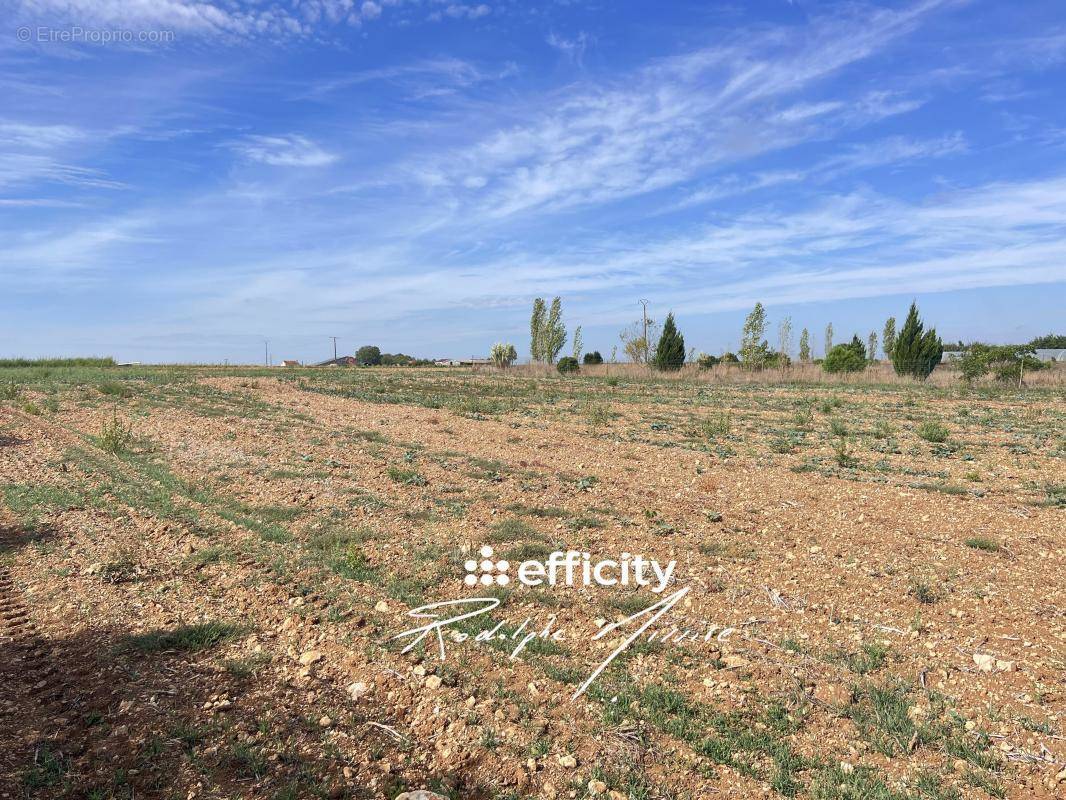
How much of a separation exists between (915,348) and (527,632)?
37.5 m

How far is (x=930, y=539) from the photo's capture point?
6043mm

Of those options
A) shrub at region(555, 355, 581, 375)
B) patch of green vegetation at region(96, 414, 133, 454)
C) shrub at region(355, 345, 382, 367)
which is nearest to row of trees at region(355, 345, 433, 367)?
shrub at region(355, 345, 382, 367)

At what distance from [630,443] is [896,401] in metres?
12.9

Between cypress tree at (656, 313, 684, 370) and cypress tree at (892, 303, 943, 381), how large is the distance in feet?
38.9

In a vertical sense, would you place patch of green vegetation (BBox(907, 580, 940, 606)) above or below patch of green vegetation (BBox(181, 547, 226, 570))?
below

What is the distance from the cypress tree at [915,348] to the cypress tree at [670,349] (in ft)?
38.9

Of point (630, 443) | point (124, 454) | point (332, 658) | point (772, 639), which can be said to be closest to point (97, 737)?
point (332, 658)

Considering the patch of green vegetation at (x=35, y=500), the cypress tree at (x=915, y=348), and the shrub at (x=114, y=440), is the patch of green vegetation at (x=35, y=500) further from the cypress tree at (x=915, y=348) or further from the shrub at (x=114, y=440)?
the cypress tree at (x=915, y=348)

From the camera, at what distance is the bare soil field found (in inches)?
121

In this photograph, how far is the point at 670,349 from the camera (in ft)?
134

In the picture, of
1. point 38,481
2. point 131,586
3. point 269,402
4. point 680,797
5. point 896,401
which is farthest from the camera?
point 896,401

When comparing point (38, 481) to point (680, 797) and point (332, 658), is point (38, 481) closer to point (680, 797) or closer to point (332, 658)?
point (332, 658)

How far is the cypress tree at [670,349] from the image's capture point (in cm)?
4068

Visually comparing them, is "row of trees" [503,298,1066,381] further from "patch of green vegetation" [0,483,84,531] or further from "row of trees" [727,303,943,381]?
"patch of green vegetation" [0,483,84,531]
